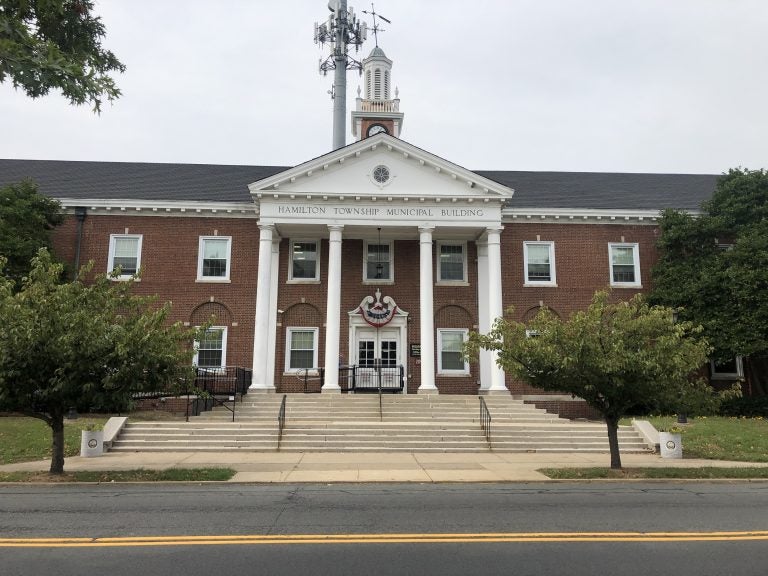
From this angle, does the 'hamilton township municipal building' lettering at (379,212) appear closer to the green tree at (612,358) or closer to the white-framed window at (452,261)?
the white-framed window at (452,261)

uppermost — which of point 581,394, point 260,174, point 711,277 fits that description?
point 260,174

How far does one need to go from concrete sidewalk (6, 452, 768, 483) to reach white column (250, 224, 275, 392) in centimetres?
642

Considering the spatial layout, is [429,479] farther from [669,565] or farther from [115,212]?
[115,212]

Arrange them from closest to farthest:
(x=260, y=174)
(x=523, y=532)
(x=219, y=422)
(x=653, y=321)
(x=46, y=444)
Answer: (x=523, y=532) < (x=653, y=321) < (x=46, y=444) < (x=219, y=422) < (x=260, y=174)

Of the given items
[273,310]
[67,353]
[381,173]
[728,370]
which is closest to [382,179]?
[381,173]

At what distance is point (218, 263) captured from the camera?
82.8 ft

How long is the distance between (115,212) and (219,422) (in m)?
11.9

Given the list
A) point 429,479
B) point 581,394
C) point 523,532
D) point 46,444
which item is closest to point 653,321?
point 581,394

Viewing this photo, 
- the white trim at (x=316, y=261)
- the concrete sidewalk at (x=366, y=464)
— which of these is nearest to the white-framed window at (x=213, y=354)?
the white trim at (x=316, y=261)

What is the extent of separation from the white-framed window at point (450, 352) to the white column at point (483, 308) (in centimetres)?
74

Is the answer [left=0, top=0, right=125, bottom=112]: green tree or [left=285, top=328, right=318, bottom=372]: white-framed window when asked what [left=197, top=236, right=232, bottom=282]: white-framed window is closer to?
[left=285, top=328, right=318, bottom=372]: white-framed window

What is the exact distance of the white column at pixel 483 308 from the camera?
24.7 metres

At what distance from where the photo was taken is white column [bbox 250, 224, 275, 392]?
2202 cm

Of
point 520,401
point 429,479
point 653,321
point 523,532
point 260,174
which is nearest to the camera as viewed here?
point 523,532
